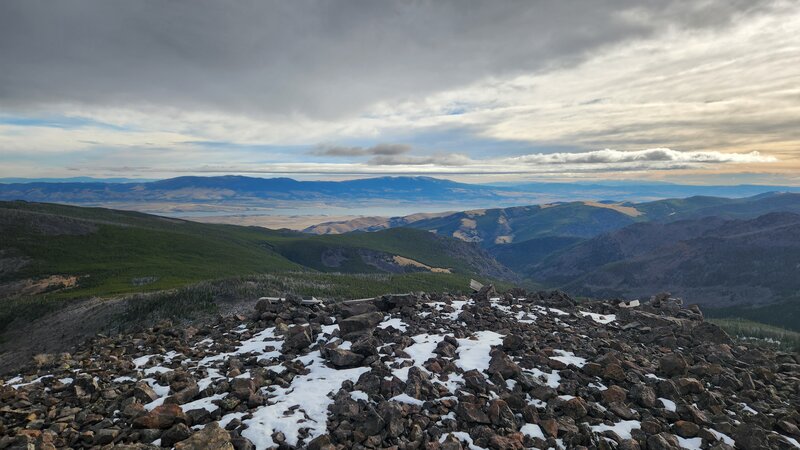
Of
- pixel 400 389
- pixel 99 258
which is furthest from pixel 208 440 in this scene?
pixel 99 258

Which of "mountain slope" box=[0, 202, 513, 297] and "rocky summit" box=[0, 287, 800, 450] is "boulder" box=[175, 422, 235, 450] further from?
"mountain slope" box=[0, 202, 513, 297]

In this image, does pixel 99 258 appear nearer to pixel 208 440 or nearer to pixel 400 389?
pixel 208 440

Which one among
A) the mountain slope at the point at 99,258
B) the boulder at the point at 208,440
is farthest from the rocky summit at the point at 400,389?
the mountain slope at the point at 99,258

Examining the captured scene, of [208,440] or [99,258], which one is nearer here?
[208,440]

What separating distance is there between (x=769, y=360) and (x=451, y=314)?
20081 mm

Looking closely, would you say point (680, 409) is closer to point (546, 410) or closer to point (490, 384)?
point (546, 410)

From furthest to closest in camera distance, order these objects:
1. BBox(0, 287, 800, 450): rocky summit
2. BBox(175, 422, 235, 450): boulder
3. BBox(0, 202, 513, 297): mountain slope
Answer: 1. BBox(0, 202, 513, 297): mountain slope
2. BBox(0, 287, 800, 450): rocky summit
3. BBox(175, 422, 235, 450): boulder

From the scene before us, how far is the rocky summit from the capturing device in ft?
48.5

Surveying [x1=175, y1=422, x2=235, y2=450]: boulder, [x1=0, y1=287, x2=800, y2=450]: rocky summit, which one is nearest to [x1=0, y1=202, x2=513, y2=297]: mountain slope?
[x1=0, y1=287, x2=800, y2=450]: rocky summit

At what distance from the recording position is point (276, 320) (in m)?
27.6

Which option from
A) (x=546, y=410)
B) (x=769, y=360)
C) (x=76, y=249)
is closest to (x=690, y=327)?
(x=769, y=360)

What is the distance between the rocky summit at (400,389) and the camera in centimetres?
1477

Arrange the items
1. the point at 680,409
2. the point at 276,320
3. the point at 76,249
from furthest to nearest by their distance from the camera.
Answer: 1. the point at 76,249
2. the point at 276,320
3. the point at 680,409

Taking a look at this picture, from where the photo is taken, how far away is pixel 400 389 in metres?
17.7
